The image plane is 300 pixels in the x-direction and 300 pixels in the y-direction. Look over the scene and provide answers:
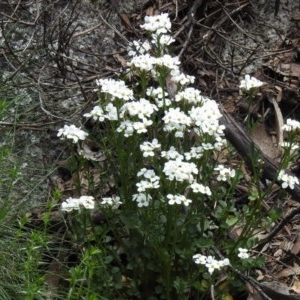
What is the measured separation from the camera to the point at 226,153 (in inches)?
170

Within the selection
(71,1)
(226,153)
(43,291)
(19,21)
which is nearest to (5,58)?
(19,21)

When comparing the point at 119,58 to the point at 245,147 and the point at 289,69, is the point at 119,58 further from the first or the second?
the point at 245,147

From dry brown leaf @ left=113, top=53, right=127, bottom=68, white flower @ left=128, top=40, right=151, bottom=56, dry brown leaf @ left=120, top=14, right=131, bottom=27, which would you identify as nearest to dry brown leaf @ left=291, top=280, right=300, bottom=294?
white flower @ left=128, top=40, right=151, bottom=56

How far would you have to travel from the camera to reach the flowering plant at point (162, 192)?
3.11 meters

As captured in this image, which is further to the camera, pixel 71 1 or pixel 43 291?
pixel 71 1

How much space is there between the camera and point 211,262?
3150mm

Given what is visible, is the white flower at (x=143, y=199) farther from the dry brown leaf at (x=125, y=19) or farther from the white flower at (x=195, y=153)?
the dry brown leaf at (x=125, y=19)

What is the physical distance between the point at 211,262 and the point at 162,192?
1.19 feet

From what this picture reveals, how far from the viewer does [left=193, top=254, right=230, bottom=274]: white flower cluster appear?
3.13 metres

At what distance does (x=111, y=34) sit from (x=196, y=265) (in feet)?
6.27

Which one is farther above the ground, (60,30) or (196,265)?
(60,30)

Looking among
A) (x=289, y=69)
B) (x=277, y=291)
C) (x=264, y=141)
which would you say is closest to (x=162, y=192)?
(x=277, y=291)

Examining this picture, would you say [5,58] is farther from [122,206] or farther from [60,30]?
[122,206]

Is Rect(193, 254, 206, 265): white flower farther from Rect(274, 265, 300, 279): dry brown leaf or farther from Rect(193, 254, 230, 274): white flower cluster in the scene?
Rect(274, 265, 300, 279): dry brown leaf
